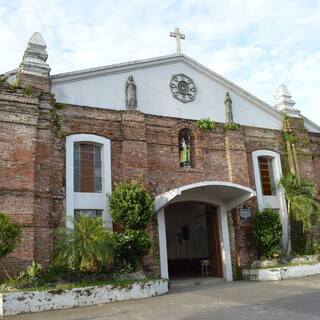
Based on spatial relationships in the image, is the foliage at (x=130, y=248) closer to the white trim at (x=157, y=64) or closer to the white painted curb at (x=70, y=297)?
the white painted curb at (x=70, y=297)

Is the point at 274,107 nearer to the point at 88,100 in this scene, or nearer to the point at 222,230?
the point at 222,230

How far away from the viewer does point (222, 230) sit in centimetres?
1525

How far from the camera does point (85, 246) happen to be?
425 inches

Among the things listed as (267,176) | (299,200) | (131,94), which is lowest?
(299,200)

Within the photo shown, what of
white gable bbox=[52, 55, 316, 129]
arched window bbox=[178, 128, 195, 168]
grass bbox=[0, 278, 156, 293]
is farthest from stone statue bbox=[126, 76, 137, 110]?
grass bbox=[0, 278, 156, 293]

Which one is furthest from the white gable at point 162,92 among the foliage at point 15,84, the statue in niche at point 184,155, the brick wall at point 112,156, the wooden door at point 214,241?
the wooden door at point 214,241

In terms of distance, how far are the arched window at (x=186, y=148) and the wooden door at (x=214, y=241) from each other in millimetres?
1998

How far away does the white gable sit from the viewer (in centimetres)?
1431

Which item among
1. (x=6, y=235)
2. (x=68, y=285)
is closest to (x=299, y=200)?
(x=68, y=285)

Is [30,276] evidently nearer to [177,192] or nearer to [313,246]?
[177,192]

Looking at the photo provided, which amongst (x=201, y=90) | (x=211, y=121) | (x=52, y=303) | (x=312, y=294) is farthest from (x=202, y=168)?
(x=52, y=303)

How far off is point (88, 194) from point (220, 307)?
6.15 meters

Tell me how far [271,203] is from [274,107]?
14.8 feet

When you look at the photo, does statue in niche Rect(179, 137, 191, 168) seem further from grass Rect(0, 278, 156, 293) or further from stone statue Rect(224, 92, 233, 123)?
grass Rect(0, 278, 156, 293)
